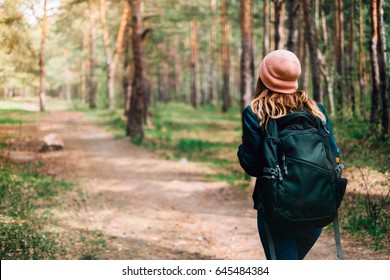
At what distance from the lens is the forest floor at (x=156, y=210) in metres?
5.98

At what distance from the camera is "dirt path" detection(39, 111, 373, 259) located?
604cm

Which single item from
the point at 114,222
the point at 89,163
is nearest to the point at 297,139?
the point at 114,222

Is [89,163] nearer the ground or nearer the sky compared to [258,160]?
nearer the ground

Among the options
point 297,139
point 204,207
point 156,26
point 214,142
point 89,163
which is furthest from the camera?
point 156,26

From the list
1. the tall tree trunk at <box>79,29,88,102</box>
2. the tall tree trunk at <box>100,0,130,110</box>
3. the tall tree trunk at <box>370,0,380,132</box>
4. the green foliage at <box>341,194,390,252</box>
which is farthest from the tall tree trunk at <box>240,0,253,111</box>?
the tall tree trunk at <box>79,29,88,102</box>

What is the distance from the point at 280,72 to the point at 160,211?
5983mm

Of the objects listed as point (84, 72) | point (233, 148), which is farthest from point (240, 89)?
point (84, 72)

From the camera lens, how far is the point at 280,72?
9.53 ft

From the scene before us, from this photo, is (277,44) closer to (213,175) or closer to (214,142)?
(213,175)

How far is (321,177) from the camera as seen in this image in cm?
277

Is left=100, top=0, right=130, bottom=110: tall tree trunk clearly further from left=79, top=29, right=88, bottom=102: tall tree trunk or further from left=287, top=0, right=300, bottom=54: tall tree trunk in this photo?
left=287, top=0, right=300, bottom=54: tall tree trunk

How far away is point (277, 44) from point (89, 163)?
6.54 m

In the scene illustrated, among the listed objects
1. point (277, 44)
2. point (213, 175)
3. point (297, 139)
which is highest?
point (277, 44)

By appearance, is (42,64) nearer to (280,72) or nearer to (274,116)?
(280,72)
